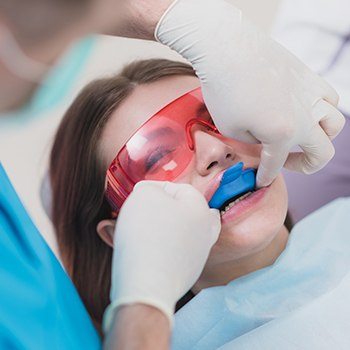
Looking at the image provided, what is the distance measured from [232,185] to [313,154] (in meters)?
0.17

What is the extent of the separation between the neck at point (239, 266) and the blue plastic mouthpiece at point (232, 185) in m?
0.17

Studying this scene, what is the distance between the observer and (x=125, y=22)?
3.89 ft

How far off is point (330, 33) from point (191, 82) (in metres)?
0.71

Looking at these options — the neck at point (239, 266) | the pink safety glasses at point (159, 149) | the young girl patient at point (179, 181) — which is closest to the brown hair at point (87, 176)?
the young girl patient at point (179, 181)

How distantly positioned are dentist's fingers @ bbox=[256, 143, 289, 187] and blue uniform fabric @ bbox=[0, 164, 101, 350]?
0.41 metres

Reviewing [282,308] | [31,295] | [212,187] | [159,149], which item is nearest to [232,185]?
[212,187]

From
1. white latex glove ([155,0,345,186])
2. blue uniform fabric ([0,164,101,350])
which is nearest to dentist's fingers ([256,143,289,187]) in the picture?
white latex glove ([155,0,345,186])

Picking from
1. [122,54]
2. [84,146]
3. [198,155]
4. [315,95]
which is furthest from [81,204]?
[122,54]

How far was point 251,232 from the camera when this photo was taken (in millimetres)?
1237

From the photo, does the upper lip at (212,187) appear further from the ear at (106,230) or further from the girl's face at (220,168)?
the ear at (106,230)

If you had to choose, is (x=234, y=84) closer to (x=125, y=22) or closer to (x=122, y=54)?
(x=125, y=22)

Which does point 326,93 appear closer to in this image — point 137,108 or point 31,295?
point 137,108

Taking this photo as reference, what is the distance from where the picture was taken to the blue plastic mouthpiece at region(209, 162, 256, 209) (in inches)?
48.2

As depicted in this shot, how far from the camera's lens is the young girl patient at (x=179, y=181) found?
1247 millimetres
